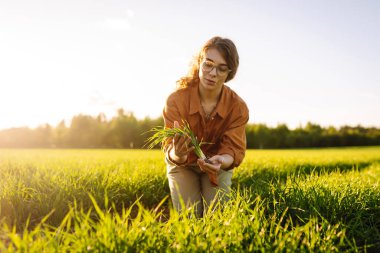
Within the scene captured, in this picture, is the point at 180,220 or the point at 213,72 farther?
the point at 213,72

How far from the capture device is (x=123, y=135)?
49500mm

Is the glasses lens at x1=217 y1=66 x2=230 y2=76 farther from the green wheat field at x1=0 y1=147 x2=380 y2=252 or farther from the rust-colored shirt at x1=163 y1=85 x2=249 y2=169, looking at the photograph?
the green wheat field at x1=0 y1=147 x2=380 y2=252

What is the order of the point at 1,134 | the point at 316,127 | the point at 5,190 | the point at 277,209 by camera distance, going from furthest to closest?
the point at 316,127
the point at 1,134
the point at 5,190
the point at 277,209

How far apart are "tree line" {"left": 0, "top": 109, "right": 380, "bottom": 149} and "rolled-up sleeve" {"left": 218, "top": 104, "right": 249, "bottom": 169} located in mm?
41451

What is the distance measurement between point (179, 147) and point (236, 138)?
888mm

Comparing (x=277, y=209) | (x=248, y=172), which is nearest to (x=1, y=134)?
(x=248, y=172)

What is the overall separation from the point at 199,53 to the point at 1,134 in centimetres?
5230

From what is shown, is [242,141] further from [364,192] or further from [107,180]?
[107,180]

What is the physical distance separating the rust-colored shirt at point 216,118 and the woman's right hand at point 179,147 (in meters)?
0.26

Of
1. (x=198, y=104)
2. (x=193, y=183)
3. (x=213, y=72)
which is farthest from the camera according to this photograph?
(x=193, y=183)

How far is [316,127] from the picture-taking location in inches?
2452

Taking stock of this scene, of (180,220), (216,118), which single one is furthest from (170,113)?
(180,220)

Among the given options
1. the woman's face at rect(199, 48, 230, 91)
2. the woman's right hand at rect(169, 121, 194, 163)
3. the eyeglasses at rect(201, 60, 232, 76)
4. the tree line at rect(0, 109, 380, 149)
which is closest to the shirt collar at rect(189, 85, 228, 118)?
the woman's face at rect(199, 48, 230, 91)

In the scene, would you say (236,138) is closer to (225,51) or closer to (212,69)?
(212,69)
